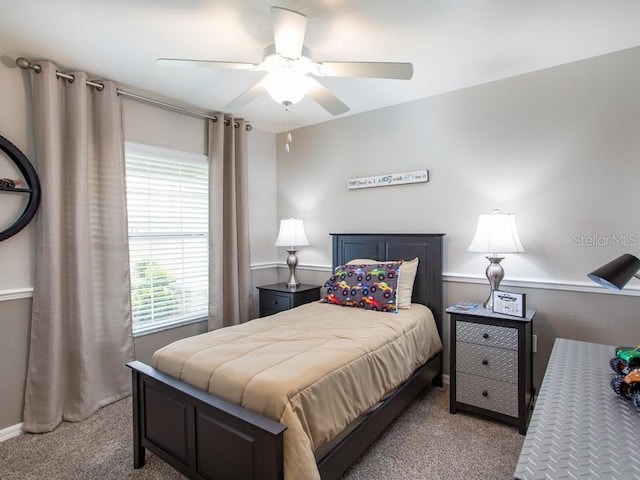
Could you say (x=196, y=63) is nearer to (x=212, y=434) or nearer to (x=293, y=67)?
(x=293, y=67)

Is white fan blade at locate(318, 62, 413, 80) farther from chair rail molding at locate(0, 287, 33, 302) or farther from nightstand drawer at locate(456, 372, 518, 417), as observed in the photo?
chair rail molding at locate(0, 287, 33, 302)

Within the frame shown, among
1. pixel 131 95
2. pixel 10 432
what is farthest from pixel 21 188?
pixel 10 432

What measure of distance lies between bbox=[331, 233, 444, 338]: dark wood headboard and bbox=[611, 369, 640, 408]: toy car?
177 centimetres

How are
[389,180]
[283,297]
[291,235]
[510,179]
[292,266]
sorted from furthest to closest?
[292,266], [291,235], [283,297], [389,180], [510,179]

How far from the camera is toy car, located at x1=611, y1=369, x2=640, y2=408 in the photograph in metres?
1.21

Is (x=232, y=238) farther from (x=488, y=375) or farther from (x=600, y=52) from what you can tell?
(x=600, y=52)

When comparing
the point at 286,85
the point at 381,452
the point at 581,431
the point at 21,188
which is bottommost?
the point at 381,452

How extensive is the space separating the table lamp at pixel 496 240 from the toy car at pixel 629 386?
50.5 inches

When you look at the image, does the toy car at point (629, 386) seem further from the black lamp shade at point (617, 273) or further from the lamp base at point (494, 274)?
the lamp base at point (494, 274)

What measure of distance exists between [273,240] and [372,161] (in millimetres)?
1575

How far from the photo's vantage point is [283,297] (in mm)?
3523

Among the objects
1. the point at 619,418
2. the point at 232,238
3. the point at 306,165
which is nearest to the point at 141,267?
the point at 232,238

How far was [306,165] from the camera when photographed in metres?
4.05

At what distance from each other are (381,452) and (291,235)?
7.06 ft
